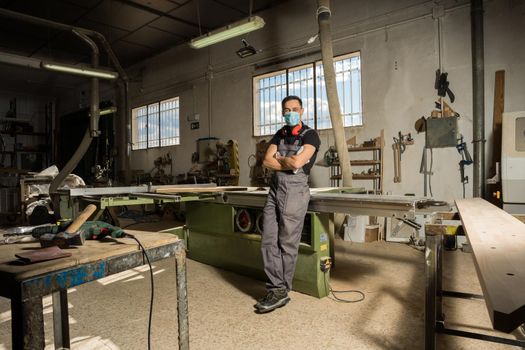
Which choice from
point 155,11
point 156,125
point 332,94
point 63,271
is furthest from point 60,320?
point 156,125

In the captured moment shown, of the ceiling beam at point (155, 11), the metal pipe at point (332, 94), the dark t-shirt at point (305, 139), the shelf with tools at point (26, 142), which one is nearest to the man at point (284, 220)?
the dark t-shirt at point (305, 139)

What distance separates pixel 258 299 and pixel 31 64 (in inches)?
207

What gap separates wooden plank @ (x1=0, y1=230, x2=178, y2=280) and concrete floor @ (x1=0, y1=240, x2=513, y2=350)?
0.95 meters

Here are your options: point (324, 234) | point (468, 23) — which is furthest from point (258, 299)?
point (468, 23)

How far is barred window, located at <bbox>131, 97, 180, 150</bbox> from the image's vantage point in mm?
7598

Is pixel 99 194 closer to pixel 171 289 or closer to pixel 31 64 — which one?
pixel 171 289

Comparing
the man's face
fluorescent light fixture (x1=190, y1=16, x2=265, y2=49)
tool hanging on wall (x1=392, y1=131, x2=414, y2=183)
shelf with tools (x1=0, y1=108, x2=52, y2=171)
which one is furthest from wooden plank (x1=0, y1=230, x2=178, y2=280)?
shelf with tools (x1=0, y1=108, x2=52, y2=171)

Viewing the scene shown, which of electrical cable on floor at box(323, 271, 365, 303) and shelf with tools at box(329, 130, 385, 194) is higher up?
shelf with tools at box(329, 130, 385, 194)

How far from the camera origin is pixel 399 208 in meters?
1.81

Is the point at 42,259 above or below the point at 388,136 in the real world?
below

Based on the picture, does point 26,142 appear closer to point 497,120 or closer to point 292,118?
point 292,118

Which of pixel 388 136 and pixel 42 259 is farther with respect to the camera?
pixel 388 136

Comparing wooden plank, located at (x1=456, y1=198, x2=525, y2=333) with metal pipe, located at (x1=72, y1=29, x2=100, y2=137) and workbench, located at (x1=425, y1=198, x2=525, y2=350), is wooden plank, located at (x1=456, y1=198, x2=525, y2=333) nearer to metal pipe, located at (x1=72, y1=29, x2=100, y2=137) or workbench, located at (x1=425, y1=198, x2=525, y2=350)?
workbench, located at (x1=425, y1=198, x2=525, y2=350)

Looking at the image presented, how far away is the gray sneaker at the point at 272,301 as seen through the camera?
2.08 metres
